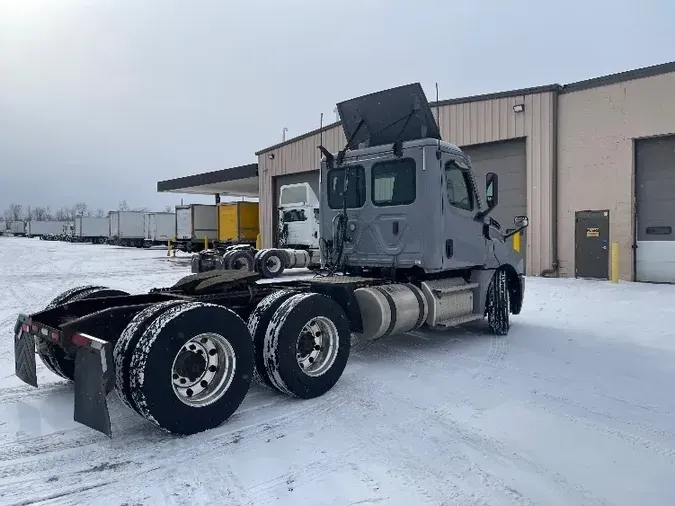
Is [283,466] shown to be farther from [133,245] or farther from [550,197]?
[133,245]

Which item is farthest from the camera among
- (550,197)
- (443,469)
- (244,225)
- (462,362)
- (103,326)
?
(244,225)

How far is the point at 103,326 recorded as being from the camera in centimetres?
430

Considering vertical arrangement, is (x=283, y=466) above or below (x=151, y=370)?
below

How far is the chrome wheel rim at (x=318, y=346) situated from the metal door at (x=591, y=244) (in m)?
13.1

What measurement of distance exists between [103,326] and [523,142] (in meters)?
15.8

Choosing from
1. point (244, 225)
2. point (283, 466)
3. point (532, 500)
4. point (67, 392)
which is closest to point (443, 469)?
point (532, 500)

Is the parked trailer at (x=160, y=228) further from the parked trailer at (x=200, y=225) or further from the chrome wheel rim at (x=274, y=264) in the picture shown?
the chrome wheel rim at (x=274, y=264)

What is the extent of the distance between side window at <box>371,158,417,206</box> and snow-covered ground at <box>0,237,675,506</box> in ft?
6.85

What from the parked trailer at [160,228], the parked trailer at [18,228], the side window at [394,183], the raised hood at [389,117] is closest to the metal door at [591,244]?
the raised hood at [389,117]

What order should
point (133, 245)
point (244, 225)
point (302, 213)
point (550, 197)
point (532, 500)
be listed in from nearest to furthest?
1. point (532, 500)
2. point (550, 197)
3. point (302, 213)
4. point (244, 225)
5. point (133, 245)

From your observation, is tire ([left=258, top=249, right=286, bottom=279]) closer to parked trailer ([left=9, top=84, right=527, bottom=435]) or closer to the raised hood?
parked trailer ([left=9, top=84, right=527, bottom=435])

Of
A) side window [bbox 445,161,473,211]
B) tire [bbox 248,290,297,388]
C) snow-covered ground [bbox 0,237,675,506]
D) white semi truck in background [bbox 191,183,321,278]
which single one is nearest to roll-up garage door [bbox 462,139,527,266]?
white semi truck in background [bbox 191,183,321,278]

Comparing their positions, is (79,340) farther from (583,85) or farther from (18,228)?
(18,228)

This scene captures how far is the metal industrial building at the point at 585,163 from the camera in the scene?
47.9 feet
